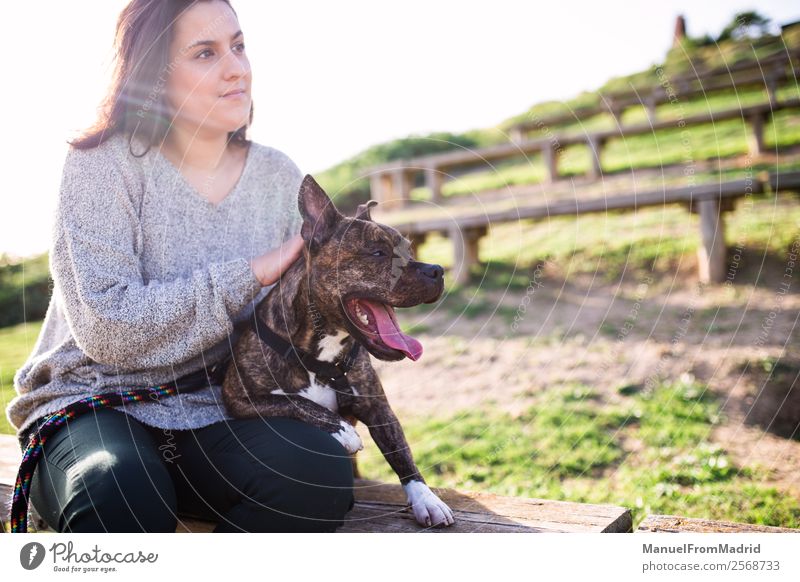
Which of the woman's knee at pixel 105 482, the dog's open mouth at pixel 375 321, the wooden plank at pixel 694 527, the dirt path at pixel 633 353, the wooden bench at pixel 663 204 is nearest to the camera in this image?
the woman's knee at pixel 105 482

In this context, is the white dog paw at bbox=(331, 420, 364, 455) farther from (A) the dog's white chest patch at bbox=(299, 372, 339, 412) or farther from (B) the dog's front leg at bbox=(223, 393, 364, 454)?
(A) the dog's white chest patch at bbox=(299, 372, 339, 412)

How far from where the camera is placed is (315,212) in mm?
2766

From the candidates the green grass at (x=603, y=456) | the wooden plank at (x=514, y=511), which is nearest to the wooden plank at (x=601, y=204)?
the green grass at (x=603, y=456)

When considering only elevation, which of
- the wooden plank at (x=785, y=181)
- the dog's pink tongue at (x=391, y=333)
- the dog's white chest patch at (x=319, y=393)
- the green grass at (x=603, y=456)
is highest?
the wooden plank at (x=785, y=181)

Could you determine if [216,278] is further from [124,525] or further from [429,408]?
[429,408]

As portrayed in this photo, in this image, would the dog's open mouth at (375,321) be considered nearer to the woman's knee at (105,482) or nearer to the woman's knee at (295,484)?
the woman's knee at (295,484)

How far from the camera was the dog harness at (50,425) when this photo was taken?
9.06ft

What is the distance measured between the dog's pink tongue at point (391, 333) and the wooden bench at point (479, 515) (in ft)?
2.48

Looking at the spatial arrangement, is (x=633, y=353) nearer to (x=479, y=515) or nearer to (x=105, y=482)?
(x=479, y=515)

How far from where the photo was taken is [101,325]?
107 inches

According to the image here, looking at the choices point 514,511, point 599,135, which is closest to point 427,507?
point 514,511

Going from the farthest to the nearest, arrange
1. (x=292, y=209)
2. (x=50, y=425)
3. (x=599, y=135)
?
1. (x=599, y=135)
2. (x=292, y=209)
3. (x=50, y=425)

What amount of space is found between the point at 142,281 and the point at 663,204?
19.0ft

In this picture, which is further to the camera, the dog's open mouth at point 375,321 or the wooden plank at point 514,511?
the wooden plank at point 514,511
